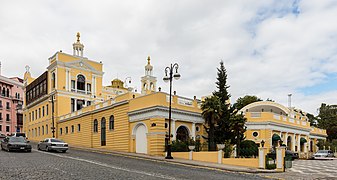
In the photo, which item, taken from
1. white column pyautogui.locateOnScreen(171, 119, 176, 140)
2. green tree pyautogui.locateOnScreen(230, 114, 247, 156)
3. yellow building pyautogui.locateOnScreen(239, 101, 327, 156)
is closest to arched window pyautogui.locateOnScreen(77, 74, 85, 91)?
yellow building pyautogui.locateOnScreen(239, 101, 327, 156)

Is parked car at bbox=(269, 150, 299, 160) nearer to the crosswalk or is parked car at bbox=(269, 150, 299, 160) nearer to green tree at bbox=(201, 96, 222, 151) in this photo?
the crosswalk

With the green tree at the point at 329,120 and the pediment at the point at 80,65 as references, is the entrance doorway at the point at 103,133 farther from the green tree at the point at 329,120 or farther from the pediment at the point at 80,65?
the green tree at the point at 329,120

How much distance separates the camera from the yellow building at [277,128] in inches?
1414

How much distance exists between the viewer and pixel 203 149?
27.2m

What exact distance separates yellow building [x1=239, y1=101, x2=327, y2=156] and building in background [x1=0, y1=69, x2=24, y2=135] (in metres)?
57.8

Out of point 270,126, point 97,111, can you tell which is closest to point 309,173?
point 270,126

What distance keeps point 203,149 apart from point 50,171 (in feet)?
50.6

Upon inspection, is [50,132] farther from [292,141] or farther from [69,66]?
[292,141]

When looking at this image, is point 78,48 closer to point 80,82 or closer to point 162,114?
point 80,82

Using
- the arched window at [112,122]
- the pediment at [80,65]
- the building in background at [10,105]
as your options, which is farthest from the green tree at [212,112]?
the building in background at [10,105]

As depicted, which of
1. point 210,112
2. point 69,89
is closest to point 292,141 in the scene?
point 210,112

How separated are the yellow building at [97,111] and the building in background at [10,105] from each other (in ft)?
51.0

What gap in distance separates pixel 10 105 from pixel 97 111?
52.3 meters

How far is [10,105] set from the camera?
78188 mm
